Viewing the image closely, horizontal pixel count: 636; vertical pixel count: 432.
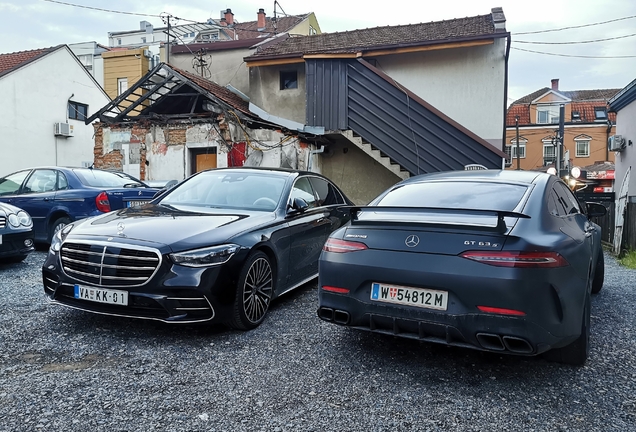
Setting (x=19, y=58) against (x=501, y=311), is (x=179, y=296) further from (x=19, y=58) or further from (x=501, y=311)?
(x=19, y=58)

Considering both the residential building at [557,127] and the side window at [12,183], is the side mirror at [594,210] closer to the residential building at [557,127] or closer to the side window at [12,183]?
the side window at [12,183]

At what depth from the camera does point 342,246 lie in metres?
3.25

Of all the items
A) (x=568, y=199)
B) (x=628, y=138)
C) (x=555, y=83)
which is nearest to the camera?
(x=568, y=199)

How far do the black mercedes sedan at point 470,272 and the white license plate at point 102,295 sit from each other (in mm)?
1491

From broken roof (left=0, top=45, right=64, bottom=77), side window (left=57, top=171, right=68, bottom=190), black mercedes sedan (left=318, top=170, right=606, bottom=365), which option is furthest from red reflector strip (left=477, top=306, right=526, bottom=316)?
broken roof (left=0, top=45, right=64, bottom=77)

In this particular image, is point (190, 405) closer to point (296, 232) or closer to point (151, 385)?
point (151, 385)

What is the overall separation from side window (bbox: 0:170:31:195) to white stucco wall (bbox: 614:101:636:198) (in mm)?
13007

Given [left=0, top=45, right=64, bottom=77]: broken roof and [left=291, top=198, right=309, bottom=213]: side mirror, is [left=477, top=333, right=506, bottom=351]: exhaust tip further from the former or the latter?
[left=0, top=45, right=64, bottom=77]: broken roof

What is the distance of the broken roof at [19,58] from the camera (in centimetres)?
1978

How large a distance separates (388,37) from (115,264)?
565 inches

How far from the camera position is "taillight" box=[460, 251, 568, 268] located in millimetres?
2674

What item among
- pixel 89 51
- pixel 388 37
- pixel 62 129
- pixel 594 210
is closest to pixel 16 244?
pixel 594 210

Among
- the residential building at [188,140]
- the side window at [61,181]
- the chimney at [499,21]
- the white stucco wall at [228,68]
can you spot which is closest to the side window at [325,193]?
the side window at [61,181]

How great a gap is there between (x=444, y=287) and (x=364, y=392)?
2.62 ft
